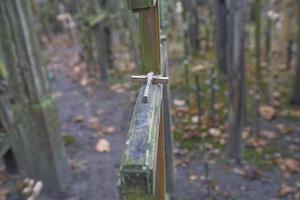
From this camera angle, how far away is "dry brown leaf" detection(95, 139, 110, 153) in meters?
3.92

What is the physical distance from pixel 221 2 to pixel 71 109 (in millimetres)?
2768

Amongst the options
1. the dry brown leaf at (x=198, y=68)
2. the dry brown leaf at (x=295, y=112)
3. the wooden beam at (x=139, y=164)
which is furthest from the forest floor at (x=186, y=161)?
the wooden beam at (x=139, y=164)

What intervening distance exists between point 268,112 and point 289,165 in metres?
1.08

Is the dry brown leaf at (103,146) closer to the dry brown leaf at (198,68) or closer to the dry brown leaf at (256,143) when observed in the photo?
the dry brown leaf at (256,143)

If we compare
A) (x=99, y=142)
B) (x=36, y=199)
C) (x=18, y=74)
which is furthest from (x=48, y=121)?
(x=99, y=142)

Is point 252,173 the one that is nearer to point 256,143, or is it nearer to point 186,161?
point 256,143

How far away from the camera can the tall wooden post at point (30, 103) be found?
107 inches

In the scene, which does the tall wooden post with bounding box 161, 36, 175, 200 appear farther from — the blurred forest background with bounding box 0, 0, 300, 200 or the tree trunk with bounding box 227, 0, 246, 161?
the tree trunk with bounding box 227, 0, 246, 161

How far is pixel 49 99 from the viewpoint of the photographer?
10.00 feet

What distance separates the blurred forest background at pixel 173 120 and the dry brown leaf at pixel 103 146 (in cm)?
1

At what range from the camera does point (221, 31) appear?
17.0 feet

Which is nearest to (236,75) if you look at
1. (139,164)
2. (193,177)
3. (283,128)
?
(193,177)

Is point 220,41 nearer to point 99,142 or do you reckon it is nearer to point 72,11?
point 99,142

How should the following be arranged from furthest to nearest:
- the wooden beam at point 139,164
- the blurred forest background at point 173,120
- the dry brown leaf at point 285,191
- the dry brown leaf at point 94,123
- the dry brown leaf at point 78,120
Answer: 1. the dry brown leaf at point 78,120
2. the dry brown leaf at point 94,123
3. the dry brown leaf at point 285,191
4. the blurred forest background at point 173,120
5. the wooden beam at point 139,164
